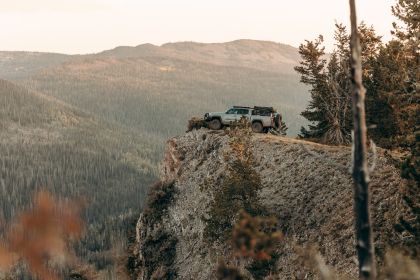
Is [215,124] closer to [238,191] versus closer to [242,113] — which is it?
[242,113]

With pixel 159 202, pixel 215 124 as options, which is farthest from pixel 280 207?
pixel 159 202

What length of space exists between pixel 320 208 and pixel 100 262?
152614mm

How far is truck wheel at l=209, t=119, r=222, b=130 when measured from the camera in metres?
49.4

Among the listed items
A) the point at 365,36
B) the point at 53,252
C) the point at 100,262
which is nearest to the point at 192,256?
the point at 365,36

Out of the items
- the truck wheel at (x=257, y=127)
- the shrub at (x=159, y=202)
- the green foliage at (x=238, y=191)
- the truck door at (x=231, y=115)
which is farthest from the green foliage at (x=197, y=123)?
the green foliage at (x=238, y=191)

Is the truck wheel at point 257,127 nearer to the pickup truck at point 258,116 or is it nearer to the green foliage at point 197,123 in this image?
the pickup truck at point 258,116

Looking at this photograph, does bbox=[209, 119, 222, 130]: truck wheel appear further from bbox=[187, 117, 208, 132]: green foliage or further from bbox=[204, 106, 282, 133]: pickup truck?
bbox=[204, 106, 282, 133]: pickup truck

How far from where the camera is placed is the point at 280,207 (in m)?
35.7

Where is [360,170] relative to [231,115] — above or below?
above

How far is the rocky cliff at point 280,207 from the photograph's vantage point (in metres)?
28.1

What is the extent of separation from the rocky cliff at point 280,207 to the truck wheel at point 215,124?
63 cm

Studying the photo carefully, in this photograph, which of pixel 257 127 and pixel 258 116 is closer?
pixel 258 116

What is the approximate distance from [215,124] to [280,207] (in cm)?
1607

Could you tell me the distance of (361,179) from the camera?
908 cm
